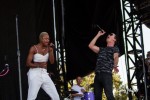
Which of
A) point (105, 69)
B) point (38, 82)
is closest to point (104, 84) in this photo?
point (105, 69)

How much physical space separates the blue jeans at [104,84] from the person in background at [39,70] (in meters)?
0.62

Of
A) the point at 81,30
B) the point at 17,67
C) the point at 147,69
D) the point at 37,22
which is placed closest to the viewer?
the point at 17,67

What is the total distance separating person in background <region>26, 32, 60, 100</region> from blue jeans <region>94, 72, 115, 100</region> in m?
0.62

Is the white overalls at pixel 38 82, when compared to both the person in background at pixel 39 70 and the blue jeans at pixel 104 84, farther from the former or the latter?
the blue jeans at pixel 104 84

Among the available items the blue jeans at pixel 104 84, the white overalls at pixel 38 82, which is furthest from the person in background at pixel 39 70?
the blue jeans at pixel 104 84

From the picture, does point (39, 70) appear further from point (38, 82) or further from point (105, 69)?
point (105, 69)

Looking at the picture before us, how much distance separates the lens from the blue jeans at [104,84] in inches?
230

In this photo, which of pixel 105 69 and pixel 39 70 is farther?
pixel 39 70

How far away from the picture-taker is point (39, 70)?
6.10m

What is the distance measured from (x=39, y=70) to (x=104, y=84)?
1026 mm

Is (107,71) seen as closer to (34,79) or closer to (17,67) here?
(34,79)

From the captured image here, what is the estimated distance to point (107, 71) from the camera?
233 inches

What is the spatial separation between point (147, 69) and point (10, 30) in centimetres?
372

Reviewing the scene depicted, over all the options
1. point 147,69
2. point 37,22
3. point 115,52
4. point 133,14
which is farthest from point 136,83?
point 115,52
